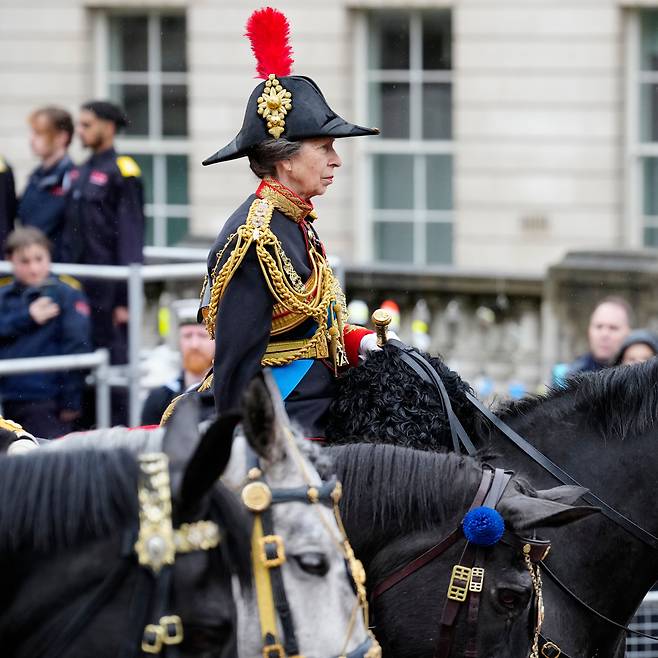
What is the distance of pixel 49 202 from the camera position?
974cm

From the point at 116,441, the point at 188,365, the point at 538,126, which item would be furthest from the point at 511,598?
the point at 538,126

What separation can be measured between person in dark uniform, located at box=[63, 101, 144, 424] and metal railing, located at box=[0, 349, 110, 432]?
49 centimetres

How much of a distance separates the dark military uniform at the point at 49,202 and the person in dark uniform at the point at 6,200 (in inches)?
3.9

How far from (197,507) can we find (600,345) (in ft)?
18.6

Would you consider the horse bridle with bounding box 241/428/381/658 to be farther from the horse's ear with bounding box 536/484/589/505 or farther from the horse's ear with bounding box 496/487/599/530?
the horse's ear with bounding box 536/484/589/505

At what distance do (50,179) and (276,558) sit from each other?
6.91 metres

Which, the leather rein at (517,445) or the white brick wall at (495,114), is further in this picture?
the white brick wall at (495,114)

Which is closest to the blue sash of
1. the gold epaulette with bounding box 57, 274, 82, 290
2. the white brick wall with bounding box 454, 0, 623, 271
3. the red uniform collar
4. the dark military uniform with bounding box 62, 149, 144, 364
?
the red uniform collar

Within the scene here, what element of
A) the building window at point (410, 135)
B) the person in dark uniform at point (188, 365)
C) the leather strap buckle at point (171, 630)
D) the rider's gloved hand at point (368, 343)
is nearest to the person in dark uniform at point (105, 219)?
the person in dark uniform at point (188, 365)

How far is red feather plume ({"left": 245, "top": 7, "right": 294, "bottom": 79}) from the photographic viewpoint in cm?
459

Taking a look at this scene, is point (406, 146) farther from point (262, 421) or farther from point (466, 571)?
point (262, 421)

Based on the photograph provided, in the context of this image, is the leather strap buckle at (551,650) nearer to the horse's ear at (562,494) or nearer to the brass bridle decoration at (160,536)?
the horse's ear at (562,494)

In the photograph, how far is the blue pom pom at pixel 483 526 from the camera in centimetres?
389

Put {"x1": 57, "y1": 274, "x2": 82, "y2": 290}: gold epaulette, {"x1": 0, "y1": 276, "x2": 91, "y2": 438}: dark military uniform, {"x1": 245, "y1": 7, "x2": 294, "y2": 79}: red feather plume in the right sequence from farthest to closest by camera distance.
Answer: {"x1": 57, "y1": 274, "x2": 82, "y2": 290}: gold epaulette
{"x1": 0, "y1": 276, "x2": 91, "y2": 438}: dark military uniform
{"x1": 245, "y1": 7, "x2": 294, "y2": 79}: red feather plume
